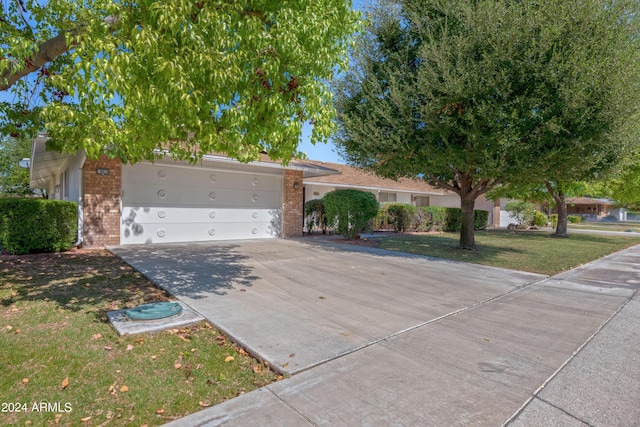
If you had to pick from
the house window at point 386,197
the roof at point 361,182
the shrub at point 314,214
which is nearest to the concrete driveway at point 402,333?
the shrub at point 314,214

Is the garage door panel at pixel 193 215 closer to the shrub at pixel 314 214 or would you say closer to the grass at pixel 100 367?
the shrub at pixel 314 214

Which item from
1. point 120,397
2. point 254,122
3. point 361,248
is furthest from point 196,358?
point 361,248

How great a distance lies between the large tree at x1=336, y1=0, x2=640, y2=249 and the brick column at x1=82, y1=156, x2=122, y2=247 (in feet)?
22.9

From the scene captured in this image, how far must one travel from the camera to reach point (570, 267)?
8.54 m

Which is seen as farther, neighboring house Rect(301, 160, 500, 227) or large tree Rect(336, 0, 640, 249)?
neighboring house Rect(301, 160, 500, 227)

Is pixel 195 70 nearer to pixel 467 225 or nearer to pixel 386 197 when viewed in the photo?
pixel 467 225

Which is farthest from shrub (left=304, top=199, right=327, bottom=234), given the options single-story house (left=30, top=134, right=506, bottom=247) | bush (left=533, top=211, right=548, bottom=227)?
bush (left=533, top=211, right=548, bottom=227)

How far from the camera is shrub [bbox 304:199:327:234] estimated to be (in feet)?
48.0

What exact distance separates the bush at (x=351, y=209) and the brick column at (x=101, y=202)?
7069 mm

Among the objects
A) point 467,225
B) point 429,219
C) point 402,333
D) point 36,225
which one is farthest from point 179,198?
point 429,219

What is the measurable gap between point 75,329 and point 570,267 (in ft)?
33.6

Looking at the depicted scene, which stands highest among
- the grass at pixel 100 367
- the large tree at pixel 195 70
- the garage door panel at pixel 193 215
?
the large tree at pixel 195 70

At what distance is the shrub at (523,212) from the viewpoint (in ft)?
81.0

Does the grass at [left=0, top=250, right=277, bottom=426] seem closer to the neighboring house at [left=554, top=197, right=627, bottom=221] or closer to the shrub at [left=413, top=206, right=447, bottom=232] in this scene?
the shrub at [left=413, top=206, right=447, bottom=232]
